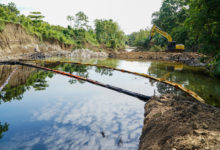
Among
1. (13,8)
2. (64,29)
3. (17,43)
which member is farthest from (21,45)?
(13,8)

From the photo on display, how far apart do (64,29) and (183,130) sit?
4594 centimetres

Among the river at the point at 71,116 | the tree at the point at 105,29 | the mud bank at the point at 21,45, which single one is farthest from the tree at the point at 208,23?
the tree at the point at 105,29

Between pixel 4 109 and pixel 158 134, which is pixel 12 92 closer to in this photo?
pixel 4 109

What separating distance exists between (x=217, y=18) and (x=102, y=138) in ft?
Answer: 34.5

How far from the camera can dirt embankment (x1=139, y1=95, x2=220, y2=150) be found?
274cm

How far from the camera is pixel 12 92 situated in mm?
8078

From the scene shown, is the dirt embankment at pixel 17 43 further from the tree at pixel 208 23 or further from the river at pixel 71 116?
the tree at pixel 208 23

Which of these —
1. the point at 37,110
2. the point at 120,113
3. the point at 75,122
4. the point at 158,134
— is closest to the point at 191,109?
the point at 158,134

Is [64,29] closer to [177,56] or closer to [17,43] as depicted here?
[17,43]

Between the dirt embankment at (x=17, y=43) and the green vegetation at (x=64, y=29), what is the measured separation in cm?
93

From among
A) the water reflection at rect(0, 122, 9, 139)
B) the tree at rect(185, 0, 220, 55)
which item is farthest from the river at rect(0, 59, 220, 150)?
the tree at rect(185, 0, 220, 55)

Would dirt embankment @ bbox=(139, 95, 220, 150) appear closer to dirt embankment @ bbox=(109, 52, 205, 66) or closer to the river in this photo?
the river

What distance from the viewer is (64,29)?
144ft

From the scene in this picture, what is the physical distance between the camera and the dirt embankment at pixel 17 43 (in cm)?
2019
